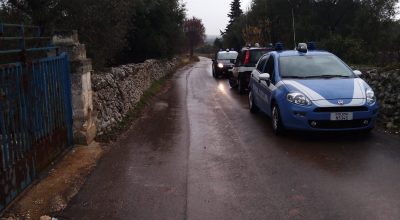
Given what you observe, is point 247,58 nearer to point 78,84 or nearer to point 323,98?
point 323,98

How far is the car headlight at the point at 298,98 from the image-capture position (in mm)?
8102

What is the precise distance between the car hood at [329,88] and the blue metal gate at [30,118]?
13.6ft

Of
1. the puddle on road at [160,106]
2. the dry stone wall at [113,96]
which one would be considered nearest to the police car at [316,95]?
the dry stone wall at [113,96]

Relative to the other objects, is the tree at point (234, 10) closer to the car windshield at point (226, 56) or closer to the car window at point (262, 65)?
the car windshield at point (226, 56)

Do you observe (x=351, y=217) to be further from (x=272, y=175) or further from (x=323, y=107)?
(x=323, y=107)

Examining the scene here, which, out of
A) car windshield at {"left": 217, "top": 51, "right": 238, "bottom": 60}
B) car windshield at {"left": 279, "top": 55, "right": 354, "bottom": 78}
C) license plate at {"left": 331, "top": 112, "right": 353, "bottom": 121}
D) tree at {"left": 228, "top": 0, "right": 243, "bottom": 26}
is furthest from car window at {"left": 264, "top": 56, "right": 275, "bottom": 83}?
tree at {"left": 228, "top": 0, "right": 243, "bottom": 26}

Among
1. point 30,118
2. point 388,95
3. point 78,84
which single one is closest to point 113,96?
point 78,84

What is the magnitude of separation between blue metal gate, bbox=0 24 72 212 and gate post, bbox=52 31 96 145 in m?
0.15

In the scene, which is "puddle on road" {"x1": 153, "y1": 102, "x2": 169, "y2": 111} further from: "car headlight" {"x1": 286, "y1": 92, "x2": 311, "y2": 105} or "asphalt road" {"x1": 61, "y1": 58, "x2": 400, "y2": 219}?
"car headlight" {"x1": 286, "y1": 92, "x2": 311, "y2": 105}

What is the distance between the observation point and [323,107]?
7.90m

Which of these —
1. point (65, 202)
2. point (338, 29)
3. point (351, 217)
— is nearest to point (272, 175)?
point (351, 217)

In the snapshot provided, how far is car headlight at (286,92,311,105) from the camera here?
8.10 metres

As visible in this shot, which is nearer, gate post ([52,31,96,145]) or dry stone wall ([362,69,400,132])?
gate post ([52,31,96,145])

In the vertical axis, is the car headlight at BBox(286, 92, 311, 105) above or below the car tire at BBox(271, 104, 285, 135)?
above
